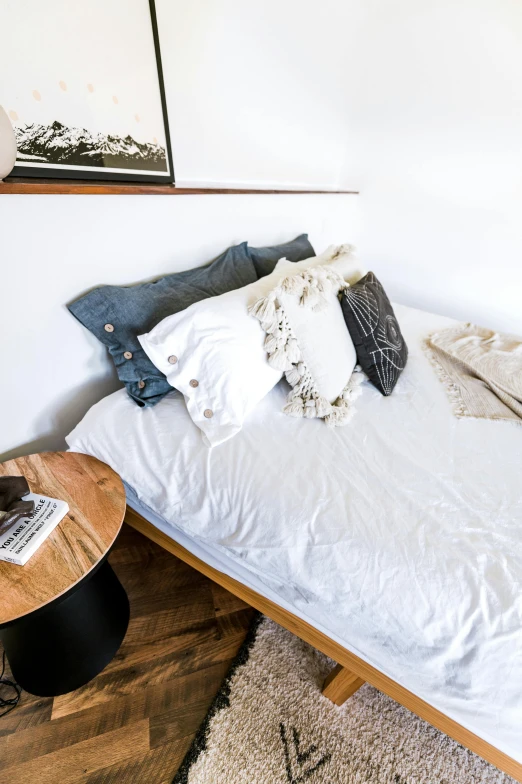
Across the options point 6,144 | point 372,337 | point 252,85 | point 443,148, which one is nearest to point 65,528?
point 6,144

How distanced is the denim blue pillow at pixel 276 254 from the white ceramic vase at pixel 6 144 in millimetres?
917

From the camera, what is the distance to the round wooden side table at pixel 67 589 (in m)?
0.71

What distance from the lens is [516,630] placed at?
0.70m

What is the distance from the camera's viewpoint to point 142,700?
1.02 metres

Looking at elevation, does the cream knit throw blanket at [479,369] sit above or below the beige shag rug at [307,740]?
above

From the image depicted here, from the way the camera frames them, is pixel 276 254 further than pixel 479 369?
Yes

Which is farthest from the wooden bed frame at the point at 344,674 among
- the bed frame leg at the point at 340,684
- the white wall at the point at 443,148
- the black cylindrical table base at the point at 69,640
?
the white wall at the point at 443,148

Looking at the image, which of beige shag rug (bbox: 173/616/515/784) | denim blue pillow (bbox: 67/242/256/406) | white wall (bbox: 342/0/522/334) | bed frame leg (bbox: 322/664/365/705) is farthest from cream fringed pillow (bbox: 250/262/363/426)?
white wall (bbox: 342/0/522/334)

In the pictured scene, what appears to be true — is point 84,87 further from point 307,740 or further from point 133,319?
point 307,740

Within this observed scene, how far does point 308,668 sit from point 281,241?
1733mm

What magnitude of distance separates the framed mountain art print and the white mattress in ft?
2.07

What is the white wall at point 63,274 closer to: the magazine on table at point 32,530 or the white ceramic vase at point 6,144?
the white ceramic vase at point 6,144

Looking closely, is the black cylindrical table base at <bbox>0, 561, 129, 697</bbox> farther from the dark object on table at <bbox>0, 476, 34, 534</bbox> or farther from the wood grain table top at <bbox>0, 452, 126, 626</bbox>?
the dark object on table at <bbox>0, 476, 34, 534</bbox>

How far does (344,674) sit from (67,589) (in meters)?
0.73
